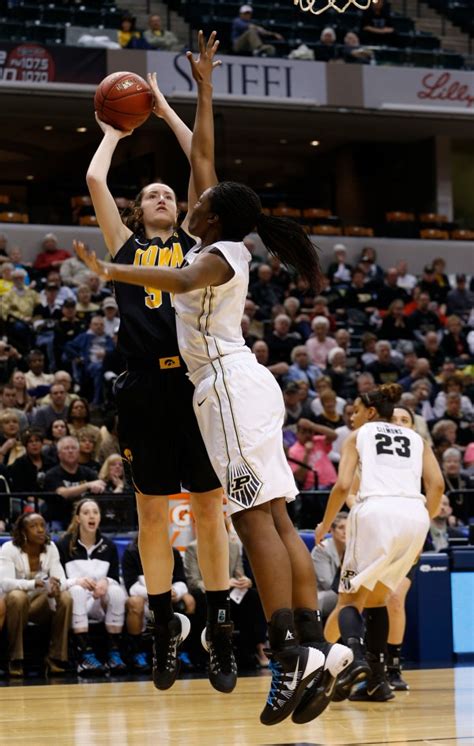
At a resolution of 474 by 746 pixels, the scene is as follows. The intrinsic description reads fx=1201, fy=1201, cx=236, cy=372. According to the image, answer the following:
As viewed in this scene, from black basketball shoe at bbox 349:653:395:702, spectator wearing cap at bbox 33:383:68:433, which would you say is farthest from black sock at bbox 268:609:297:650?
Result: spectator wearing cap at bbox 33:383:68:433

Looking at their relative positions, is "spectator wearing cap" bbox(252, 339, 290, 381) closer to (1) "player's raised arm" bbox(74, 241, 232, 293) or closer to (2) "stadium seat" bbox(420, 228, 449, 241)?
(2) "stadium seat" bbox(420, 228, 449, 241)

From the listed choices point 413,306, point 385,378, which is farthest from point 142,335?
point 413,306

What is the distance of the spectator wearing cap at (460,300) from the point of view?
18703 millimetres

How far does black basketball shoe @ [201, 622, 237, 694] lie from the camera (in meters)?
5.25

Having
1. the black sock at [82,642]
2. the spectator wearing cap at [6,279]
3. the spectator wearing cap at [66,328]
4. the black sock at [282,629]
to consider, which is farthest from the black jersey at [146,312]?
the spectator wearing cap at [6,279]

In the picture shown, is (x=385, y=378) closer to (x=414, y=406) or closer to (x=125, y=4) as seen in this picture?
(x=414, y=406)

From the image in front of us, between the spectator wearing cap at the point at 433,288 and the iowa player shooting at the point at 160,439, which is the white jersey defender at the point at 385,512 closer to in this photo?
the iowa player shooting at the point at 160,439

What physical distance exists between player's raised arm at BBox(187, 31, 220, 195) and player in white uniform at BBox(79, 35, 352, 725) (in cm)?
33

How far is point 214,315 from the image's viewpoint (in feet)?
16.2

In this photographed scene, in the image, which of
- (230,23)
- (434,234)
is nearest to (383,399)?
(230,23)

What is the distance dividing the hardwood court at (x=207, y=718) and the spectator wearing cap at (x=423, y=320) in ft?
30.5

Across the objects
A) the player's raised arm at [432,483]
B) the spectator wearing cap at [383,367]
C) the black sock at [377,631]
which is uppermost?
the spectator wearing cap at [383,367]

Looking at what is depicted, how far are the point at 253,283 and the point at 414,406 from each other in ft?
13.6

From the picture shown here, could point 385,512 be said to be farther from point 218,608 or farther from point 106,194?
point 106,194
